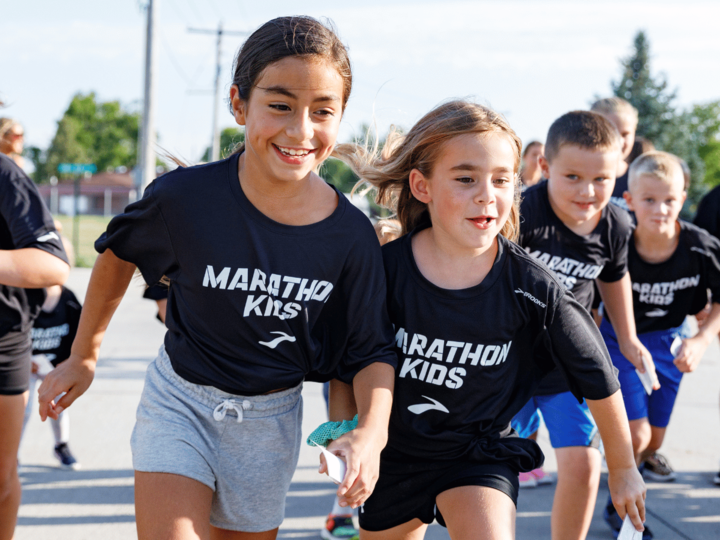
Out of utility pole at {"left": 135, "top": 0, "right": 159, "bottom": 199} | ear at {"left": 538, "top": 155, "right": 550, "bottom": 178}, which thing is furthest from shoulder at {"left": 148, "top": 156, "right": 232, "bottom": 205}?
utility pole at {"left": 135, "top": 0, "right": 159, "bottom": 199}

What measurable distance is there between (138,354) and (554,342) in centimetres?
632

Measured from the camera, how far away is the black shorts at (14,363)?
8.84 ft

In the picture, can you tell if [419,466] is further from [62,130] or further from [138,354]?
[62,130]

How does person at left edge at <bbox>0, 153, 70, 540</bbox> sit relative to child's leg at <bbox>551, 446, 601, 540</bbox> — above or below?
above

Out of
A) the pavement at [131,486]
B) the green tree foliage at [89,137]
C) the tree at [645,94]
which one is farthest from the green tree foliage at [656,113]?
the green tree foliage at [89,137]

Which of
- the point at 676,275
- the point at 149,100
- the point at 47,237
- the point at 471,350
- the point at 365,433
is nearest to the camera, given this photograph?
the point at 365,433

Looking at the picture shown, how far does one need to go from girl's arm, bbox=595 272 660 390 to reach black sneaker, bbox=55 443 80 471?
10.9 feet

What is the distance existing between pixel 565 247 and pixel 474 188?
42.7 inches

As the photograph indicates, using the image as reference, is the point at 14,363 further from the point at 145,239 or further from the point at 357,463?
the point at 357,463

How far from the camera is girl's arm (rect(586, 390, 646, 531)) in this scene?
2.23 metres

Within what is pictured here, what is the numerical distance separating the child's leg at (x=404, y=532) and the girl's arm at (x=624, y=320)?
138 cm

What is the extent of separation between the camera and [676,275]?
12.9 ft

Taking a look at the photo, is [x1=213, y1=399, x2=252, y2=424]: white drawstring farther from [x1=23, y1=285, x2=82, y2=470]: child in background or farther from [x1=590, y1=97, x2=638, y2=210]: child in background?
[x1=590, y1=97, x2=638, y2=210]: child in background

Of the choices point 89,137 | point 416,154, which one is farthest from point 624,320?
point 89,137
